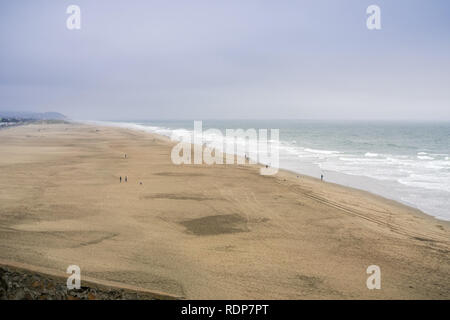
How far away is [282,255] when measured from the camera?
11852mm
